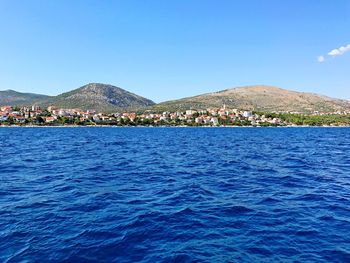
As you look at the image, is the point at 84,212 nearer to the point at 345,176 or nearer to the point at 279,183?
the point at 279,183

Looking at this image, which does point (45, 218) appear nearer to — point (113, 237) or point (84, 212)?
point (84, 212)

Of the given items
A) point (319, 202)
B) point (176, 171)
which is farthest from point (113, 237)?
point (176, 171)

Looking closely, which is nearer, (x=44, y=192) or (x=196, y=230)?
(x=196, y=230)

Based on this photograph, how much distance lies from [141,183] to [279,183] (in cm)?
1013

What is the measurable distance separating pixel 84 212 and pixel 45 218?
174 centimetres

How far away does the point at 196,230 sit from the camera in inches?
453

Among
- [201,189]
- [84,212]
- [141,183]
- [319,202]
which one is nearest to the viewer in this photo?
[84,212]

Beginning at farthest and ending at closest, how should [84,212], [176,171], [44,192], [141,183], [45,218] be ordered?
[176,171] → [141,183] → [44,192] → [84,212] → [45,218]

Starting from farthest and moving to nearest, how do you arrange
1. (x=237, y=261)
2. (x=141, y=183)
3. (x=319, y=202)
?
(x=141, y=183), (x=319, y=202), (x=237, y=261)

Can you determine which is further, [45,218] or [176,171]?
[176,171]

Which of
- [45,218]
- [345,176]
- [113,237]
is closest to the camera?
[113,237]

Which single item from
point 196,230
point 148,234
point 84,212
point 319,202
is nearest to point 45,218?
point 84,212

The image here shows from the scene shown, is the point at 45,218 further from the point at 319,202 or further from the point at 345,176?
the point at 345,176

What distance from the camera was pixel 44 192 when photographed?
57.7ft
